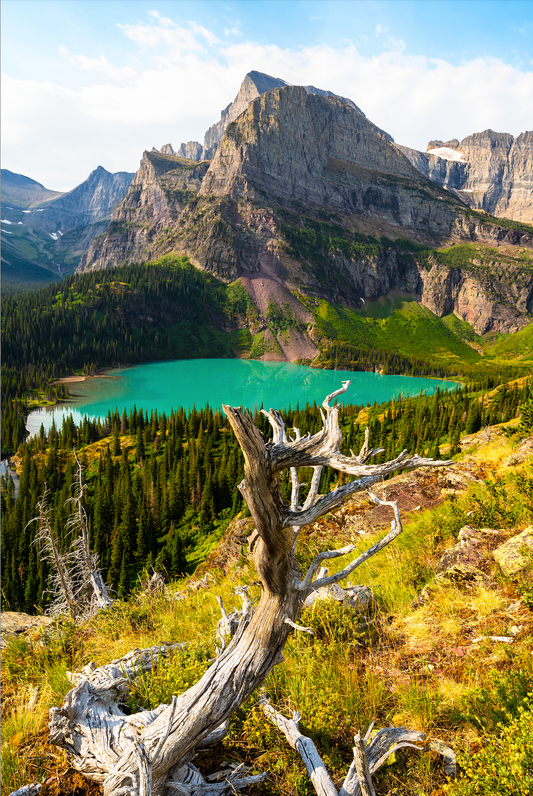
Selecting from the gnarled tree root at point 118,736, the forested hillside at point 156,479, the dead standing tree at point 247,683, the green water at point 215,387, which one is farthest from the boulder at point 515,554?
the green water at point 215,387

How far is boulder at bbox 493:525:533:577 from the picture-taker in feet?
17.5

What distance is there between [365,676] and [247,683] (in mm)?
1480

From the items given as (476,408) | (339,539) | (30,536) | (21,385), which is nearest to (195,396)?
(21,385)

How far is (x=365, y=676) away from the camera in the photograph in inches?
170

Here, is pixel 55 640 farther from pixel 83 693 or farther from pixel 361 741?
pixel 361 741

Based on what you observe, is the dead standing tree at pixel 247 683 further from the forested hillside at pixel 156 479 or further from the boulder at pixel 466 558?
the forested hillside at pixel 156 479

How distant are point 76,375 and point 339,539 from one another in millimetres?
157787

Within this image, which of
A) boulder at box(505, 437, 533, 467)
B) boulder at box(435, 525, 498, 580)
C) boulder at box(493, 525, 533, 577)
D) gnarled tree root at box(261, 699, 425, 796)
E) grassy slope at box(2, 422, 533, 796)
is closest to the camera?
gnarled tree root at box(261, 699, 425, 796)

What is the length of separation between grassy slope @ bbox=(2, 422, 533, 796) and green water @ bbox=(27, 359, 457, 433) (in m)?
87.6

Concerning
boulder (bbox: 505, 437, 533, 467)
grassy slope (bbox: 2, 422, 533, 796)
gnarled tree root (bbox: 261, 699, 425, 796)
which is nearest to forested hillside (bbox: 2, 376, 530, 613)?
boulder (bbox: 505, 437, 533, 467)

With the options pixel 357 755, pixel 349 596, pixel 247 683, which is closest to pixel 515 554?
pixel 349 596

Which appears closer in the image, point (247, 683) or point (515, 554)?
point (247, 683)

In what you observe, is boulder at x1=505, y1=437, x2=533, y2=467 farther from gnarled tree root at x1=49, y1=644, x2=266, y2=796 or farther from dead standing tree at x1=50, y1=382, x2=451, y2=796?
gnarled tree root at x1=49, y1=644, x2=266, y2=796

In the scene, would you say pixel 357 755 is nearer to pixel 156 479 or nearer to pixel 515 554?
pixel 515 554
